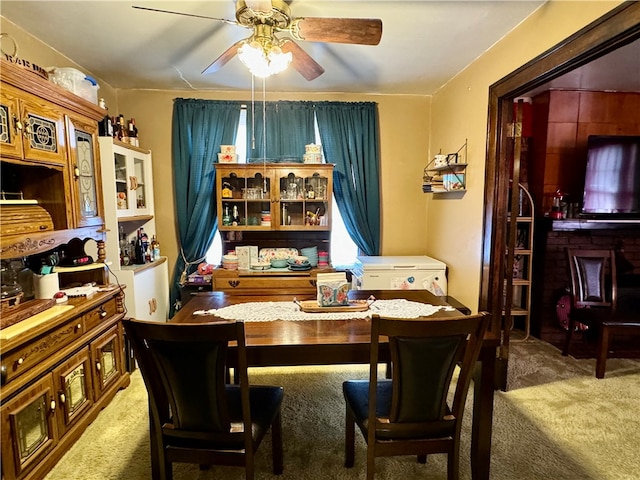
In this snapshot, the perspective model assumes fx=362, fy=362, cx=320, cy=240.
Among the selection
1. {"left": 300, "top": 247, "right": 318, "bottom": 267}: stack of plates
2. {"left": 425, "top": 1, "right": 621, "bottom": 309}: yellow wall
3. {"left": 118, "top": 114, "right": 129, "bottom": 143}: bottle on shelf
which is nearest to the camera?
{"left": 425, "top": 1, "right": 621, "bottom": 309}: yellow wall

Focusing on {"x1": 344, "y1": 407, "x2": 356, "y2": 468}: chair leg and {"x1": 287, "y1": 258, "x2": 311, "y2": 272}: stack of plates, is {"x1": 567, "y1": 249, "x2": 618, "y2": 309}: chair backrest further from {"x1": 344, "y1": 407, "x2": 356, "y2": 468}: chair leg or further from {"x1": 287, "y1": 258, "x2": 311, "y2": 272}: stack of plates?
{"x1": 344, "y1": 407, "x2": 356, "y2": 468}: chair leg

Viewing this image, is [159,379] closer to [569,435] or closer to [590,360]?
[569,435]

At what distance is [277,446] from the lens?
70.9 inches

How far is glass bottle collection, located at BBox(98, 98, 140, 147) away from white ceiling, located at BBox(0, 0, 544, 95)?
38 cm

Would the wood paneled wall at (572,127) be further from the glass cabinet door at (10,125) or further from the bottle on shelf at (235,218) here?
the glass cabinet door at (10,125)

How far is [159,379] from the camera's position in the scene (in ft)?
4.66

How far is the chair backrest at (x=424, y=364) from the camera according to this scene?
130cm

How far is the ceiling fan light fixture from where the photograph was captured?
1878 millimetres

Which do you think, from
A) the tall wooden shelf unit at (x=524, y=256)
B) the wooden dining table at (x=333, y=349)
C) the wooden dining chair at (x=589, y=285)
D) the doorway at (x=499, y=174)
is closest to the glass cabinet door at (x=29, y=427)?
the wooden dining table at (x=333, y=349)

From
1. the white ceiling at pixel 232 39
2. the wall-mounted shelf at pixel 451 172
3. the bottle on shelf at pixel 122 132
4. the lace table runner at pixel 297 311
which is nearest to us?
the lace table runner at pixel 297 311

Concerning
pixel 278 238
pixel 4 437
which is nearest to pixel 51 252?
pixel 4 437

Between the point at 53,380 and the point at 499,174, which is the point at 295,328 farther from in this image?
the point at 499,174

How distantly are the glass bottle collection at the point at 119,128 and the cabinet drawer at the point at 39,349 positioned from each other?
62.9 inches

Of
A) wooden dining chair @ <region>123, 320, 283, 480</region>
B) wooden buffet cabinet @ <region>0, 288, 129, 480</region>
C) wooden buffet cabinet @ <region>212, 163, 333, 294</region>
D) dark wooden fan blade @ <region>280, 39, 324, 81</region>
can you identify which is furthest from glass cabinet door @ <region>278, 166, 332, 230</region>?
wooden dining chair @ <region>123, 320, 283, 480</region>
